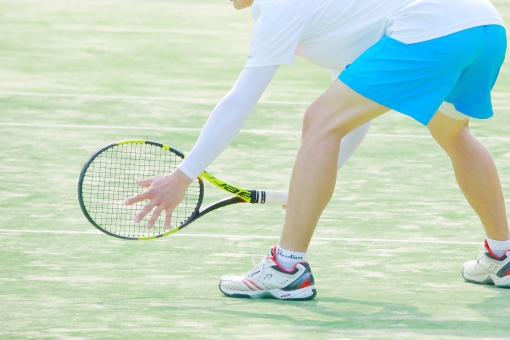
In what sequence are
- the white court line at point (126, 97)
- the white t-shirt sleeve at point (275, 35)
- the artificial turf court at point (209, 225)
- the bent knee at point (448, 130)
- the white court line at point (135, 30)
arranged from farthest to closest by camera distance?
the white court line at point (135, 30), the white court line at point (126, 97), the bent knee at point (448, 130), the white t-shirt sleeve at point (275, 35), the artificial turf court at point (209, 225)

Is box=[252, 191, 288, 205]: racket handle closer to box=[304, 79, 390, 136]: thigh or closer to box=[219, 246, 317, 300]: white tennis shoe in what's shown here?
box=[219, 246, 317, 300]: white tennis shoe

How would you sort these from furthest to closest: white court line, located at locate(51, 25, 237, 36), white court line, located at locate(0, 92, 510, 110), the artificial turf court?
white court line, located at locate(51, 25, 237, 36) → white court line, located at locate(0, 92, 510, 110) → the artificial turf court

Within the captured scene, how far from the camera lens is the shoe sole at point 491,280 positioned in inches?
150

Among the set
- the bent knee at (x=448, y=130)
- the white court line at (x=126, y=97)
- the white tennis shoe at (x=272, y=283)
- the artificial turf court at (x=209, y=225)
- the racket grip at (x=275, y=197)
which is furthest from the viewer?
the white court line at (x=126, y=97)

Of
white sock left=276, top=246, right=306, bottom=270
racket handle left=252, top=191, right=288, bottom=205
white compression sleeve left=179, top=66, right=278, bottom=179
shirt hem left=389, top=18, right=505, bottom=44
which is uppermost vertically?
shirt hem left=389, top=18, right=505, bottom=44

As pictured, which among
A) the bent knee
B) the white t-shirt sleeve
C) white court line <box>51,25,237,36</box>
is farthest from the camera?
white court line <box>51,25,237,36</box>

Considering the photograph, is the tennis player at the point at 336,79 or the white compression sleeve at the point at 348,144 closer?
the tennis player at the point at 336,79

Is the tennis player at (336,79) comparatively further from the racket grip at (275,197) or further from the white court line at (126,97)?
the white court line at (126,97)

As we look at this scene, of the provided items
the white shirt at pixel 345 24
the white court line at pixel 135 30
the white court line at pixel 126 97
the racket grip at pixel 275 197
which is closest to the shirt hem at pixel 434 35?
the white shirt at pixel 345 24

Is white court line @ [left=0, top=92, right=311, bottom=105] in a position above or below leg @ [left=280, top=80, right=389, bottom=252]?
below

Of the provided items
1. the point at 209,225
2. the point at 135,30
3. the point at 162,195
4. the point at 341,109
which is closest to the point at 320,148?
the point at 341,109

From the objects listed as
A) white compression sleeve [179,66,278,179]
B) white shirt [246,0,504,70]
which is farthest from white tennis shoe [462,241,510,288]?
white compression sleeve [179,66,278,179]

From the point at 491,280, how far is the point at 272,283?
81cm

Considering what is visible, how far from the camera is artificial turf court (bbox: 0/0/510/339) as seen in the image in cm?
329
